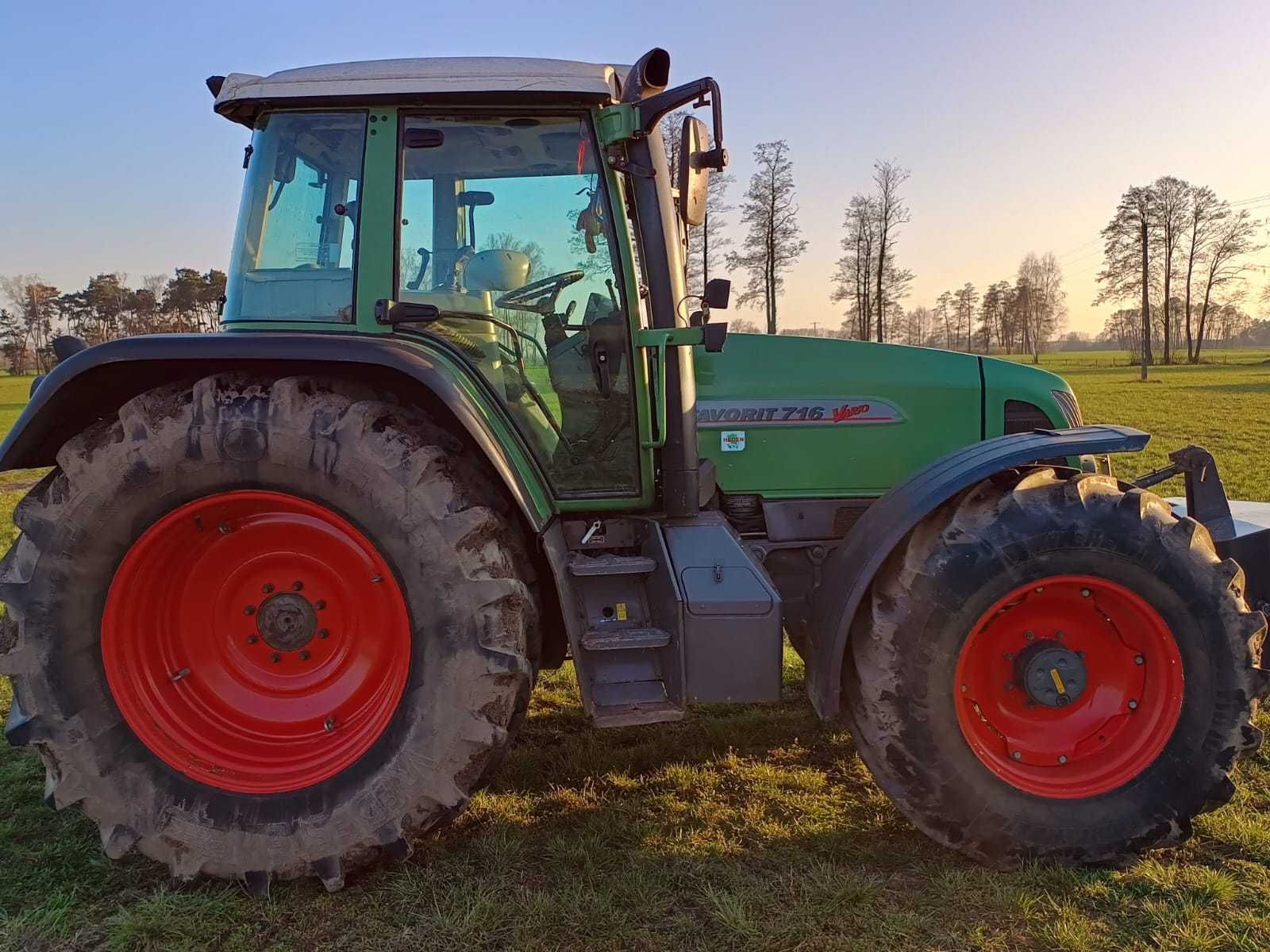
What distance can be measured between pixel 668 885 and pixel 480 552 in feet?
4.04

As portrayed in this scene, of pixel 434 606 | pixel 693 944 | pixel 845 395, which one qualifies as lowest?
pixel 693 944

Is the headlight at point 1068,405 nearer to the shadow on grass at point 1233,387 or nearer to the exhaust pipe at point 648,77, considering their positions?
the exhaust pipe at point 648,77

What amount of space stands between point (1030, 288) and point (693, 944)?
64845 mm

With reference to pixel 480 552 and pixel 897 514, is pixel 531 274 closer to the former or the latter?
pixel 480 552

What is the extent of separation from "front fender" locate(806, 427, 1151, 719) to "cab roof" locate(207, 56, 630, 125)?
1709mm

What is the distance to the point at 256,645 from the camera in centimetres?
288

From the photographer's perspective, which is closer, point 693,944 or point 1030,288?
point 693,944

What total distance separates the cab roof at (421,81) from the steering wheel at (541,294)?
1.96 feet

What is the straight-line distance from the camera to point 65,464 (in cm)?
254

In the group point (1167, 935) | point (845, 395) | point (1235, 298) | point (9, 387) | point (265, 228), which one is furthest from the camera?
point (1235, 298)

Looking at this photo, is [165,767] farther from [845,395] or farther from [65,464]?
[845,395]

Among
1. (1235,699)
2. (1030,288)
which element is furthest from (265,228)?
(1030,288)

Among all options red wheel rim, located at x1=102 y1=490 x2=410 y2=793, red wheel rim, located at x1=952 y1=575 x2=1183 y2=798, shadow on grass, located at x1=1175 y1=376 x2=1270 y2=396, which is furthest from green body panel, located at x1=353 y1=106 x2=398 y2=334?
shadow on grass, located at x1=1175 y1=376 x2=1270 y2=396

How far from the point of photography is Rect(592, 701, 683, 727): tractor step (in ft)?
8.92
